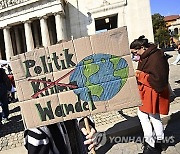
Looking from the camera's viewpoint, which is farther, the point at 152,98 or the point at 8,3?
the point at 8,3

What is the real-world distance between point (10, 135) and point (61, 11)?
28516mm

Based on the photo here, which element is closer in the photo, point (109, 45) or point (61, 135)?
point (61, 135)

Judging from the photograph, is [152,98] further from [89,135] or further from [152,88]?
[89,135]

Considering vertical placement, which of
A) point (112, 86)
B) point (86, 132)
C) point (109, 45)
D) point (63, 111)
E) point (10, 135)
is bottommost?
point (10, 135)

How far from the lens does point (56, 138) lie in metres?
2.09

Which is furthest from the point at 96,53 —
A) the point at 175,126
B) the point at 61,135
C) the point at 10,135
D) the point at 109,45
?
the point at 10,135

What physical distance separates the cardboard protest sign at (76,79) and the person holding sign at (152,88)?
1.97 meters

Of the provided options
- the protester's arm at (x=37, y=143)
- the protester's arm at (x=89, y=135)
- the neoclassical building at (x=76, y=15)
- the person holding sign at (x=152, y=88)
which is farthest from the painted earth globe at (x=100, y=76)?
the neoclassical building at (x=76, y=15)

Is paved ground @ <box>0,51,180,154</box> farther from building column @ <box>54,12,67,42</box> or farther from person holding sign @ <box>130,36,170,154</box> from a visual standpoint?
building column @ <box>54,12,67,42</box>

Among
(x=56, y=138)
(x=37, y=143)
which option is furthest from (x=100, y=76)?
(x=37, y=143)

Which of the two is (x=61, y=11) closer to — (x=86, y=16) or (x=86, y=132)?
(x=86, y=16)

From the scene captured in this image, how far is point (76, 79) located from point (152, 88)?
7.52 feet

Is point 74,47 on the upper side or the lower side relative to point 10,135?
upper

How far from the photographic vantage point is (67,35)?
36562mm
